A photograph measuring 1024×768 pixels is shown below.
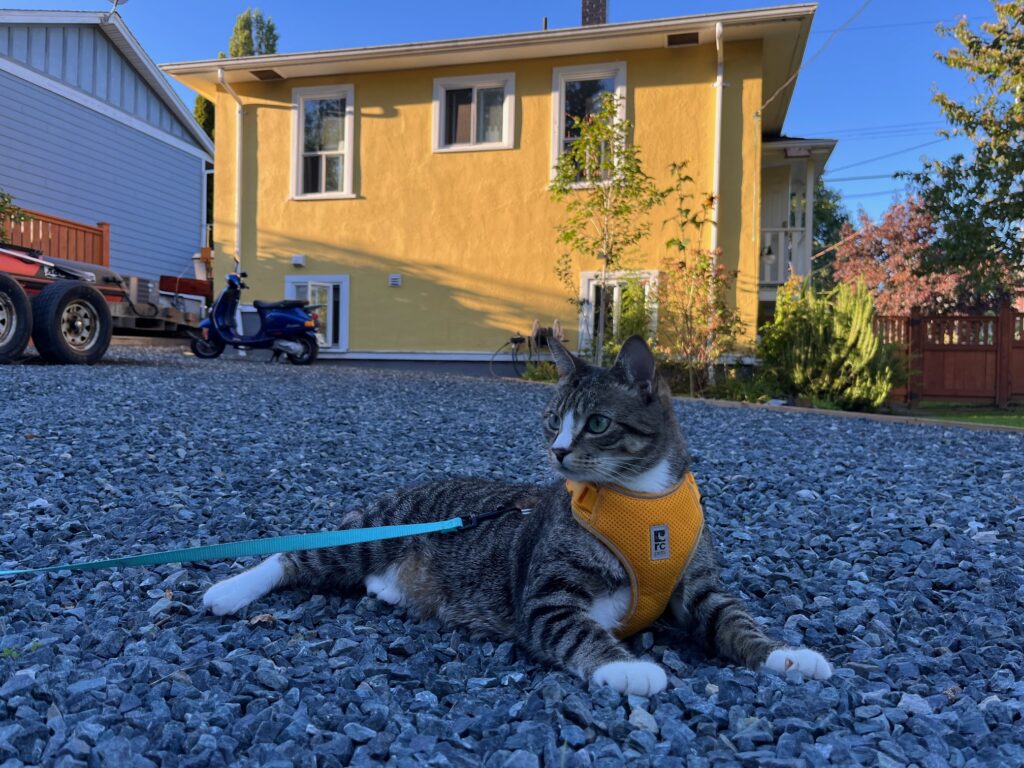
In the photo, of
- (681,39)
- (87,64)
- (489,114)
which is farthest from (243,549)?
(87,64)

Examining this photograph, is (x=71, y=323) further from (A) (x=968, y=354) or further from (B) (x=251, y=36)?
(B) (x=251, y=36)

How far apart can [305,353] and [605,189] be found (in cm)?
588

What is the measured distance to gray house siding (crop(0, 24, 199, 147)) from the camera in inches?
663

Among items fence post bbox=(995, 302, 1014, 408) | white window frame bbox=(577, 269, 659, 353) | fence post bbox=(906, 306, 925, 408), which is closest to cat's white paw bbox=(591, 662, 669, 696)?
white window frame bbox=(577, 269, 659, 353)

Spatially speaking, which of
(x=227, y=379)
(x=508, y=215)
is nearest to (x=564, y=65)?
(x=508, y=215)

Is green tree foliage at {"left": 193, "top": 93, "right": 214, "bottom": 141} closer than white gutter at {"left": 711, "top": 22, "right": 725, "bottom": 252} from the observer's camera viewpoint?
No

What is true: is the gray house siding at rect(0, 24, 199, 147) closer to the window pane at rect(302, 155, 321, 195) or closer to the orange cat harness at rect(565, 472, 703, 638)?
the window pane at rect(302, 155, 321, 195)

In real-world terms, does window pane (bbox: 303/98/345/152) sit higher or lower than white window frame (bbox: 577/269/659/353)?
higher

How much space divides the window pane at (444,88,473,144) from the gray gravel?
9685mm

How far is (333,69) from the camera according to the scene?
13352 mm

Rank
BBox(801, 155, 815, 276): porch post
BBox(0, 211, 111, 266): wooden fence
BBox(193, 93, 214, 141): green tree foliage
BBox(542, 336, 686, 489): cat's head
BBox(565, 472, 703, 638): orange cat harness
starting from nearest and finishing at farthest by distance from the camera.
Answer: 1. BBox(565, 472, 703, 638): orange cat harness
2. BBox(542, 336, 686, 489): cat's head
3. BBox(0, 211, 111, 266): wooden fence
4. BBox(801, 155, 815, 276): porch post
5. BBox(193, 93, 214, 141): green tree foliage

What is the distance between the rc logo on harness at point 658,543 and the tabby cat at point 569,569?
0.11 meters

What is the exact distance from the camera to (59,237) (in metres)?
14.0

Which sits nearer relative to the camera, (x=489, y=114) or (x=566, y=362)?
(x=566, y=362)
